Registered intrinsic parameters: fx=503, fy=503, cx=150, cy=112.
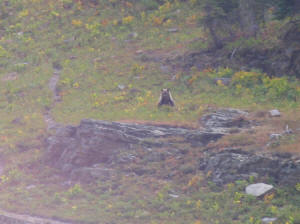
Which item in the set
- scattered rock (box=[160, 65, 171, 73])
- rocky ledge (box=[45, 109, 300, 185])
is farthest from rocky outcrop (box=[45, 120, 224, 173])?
scattered rock (box=[160, 65, 171, 73])

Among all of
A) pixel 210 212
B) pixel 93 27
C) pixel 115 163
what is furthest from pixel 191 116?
pixel 93 27

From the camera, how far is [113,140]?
1995cm

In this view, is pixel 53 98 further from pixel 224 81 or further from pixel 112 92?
pixel 224 81

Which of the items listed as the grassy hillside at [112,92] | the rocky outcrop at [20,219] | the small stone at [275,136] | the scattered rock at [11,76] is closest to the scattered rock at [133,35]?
the grassy hillside at [112,92]

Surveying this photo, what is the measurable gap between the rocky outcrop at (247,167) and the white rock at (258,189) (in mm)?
427

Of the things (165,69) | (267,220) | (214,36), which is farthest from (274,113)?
(165,69)

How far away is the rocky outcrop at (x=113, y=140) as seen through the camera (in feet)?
63.8

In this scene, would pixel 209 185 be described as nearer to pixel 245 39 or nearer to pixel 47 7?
pixel 245 39

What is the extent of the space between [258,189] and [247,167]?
1.26 m

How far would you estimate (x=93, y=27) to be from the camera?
3953cm

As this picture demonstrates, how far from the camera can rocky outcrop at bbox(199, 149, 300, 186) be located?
48.8 ft

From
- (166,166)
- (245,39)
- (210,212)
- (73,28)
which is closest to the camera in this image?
(210,212)

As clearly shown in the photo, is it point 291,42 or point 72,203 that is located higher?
point 291,42

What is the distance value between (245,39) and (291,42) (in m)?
3.64
